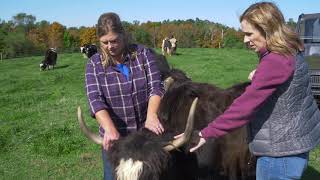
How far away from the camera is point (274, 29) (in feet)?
11.3

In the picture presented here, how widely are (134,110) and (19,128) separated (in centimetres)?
746

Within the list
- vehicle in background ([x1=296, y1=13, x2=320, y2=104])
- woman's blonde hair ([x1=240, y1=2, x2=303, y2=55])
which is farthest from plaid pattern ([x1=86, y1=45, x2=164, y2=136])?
vehicle in background ([x1=296, y1=13, x2=320, y2=104])

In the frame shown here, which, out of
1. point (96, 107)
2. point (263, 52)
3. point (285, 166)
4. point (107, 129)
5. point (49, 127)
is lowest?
point (49, 127)

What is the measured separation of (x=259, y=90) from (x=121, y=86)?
1.51m

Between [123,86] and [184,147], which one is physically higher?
[123,86]

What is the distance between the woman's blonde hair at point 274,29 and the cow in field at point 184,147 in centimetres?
76

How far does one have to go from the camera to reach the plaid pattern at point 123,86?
14.9 ft

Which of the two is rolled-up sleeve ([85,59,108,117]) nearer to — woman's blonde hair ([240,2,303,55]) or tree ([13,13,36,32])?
woman's blonde hair ([240,2,303,55])

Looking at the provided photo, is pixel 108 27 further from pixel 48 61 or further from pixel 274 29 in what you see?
pixel 48 61

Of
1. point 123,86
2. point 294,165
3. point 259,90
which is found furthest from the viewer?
point 123,86

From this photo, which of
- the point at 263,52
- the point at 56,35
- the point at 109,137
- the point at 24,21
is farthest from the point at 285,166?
the point at 24,21

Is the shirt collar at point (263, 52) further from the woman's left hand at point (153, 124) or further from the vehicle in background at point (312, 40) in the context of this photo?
the vehicle in background at point (312, 40)

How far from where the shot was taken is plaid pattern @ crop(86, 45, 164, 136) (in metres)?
4.55

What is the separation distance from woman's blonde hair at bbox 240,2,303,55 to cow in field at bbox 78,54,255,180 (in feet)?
2.50
